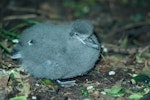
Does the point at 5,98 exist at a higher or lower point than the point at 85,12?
lower

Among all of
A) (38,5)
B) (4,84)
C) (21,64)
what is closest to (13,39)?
(21,64)

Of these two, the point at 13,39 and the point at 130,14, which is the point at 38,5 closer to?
the point at 130,14

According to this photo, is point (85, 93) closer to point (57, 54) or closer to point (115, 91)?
point (115, 91)

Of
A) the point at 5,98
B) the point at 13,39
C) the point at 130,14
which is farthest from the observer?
the point at 130,14

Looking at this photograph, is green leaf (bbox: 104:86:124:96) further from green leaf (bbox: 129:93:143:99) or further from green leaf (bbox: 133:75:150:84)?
green leaf (bbox: 133:75:150:84)

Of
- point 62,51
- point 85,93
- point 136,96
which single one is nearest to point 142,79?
point 136,96

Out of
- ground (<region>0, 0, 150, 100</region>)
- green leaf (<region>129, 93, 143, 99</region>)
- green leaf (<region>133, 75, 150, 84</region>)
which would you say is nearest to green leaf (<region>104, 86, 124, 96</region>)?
ground (<region>0, 0, 150, 100</region>)

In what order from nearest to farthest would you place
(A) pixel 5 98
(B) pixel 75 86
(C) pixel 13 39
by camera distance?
(A) pixel 5 98, (B) pixel 75 86, (C) pixel 13 39
